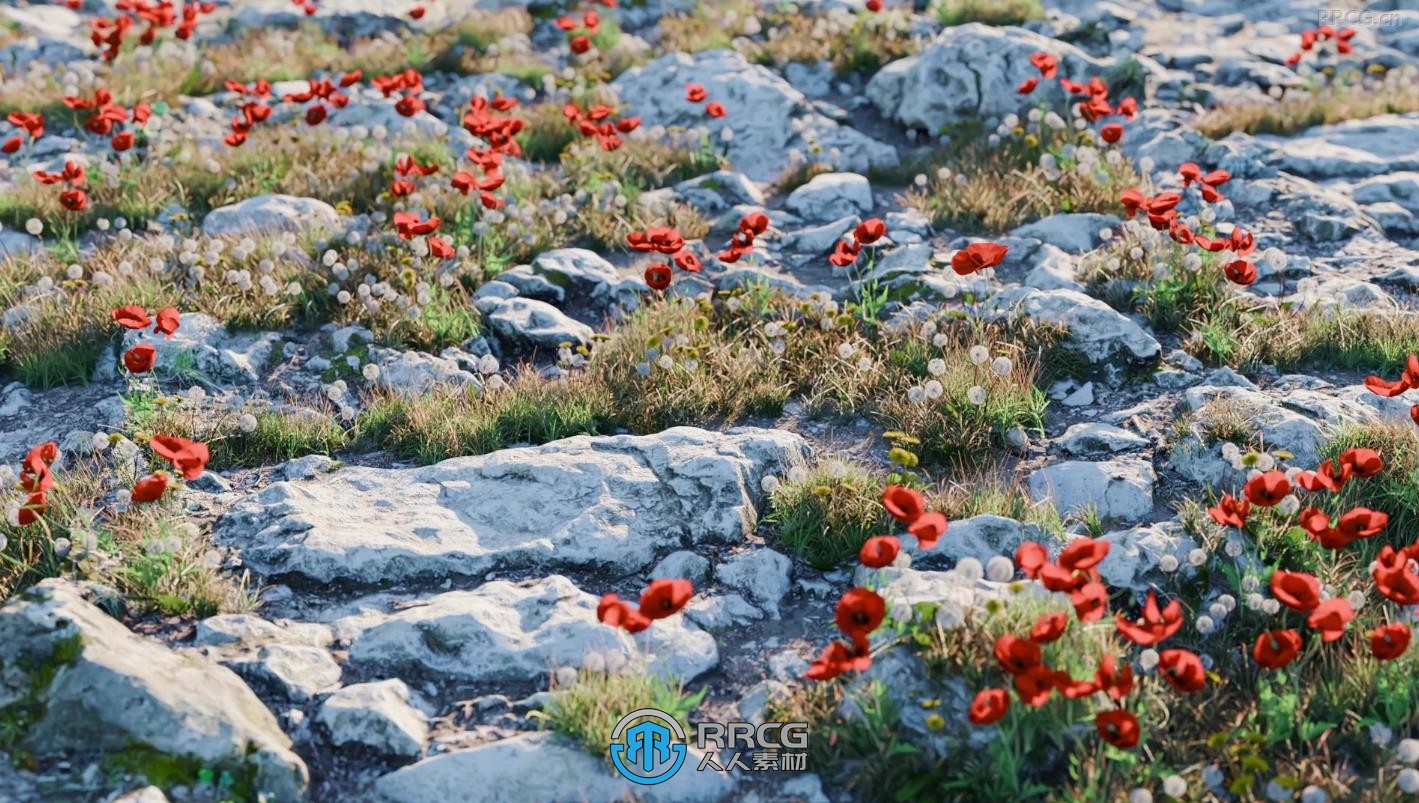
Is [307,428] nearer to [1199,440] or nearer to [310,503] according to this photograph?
[310,503]

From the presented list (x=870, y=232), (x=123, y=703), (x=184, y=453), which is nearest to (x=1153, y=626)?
(x=870, y=232)

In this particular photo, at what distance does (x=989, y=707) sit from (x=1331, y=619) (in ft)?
4.37

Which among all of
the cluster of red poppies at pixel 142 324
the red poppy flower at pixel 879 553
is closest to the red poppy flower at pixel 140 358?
the cluster of red poppies at pixel 142 324

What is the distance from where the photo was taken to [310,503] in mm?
6023

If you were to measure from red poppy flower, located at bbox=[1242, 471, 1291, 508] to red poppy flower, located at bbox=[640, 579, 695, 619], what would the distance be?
233 cm

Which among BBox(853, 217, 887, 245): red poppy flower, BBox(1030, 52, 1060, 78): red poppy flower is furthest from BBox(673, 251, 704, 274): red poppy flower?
BBox(1030, 52, 1060, 78): red poppy flower

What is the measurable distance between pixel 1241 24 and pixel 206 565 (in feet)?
41.7

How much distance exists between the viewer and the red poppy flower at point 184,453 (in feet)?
17.5

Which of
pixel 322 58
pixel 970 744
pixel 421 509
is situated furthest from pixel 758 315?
pixel 322 58

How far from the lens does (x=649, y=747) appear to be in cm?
467

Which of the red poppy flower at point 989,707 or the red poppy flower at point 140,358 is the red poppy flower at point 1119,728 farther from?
the red poppy flower at point 140,358

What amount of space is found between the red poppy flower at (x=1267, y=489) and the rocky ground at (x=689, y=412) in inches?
12.9

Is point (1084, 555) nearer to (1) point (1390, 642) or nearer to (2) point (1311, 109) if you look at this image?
(1) point (1390, 642)

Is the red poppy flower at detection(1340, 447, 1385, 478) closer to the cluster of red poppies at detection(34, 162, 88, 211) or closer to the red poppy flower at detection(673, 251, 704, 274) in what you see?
the red poppy flower at detection(673, 251, 704, 274)
